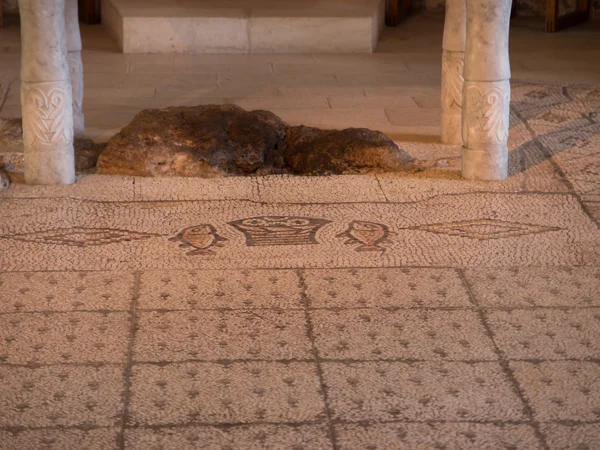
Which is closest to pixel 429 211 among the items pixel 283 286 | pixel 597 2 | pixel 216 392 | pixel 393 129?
pixel 283 286

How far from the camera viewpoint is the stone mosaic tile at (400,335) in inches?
156

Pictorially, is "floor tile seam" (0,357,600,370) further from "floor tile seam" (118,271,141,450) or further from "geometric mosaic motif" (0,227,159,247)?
"geometric mosaic motif" (0,227,159,247)

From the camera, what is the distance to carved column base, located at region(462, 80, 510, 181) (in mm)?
5867

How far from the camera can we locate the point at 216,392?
3.67 meters

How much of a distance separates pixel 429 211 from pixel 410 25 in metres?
6.35

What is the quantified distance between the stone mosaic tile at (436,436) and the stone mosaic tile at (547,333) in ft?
1.89

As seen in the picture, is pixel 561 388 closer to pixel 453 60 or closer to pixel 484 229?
pixel 484 229

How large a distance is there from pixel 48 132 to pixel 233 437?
302cm

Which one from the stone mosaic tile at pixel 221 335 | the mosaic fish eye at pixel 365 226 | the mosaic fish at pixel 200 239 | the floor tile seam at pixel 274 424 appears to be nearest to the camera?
the floor tile seam at pixel 274 424

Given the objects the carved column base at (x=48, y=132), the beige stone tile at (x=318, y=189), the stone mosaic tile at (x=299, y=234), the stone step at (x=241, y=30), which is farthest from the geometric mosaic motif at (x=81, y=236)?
the stone step at (x=241, y=30)

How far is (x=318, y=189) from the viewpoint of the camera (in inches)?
233

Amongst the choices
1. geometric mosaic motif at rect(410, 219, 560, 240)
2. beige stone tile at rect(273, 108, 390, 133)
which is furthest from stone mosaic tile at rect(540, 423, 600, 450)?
beige stone tile at rect(273, 108, 390, 133)

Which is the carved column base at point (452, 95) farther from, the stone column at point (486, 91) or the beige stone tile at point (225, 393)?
the beige stone tile at point (225, 393)

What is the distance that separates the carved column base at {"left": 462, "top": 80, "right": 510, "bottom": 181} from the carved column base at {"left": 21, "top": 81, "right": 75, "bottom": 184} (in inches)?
93.9
